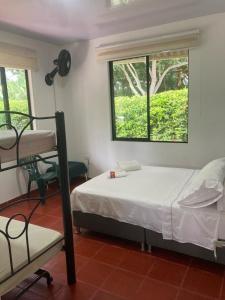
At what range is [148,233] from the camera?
239 cm

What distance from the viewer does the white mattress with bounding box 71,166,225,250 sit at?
211 cm

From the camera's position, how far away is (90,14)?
2.98 meters

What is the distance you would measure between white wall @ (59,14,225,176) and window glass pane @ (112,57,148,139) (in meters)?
0.16

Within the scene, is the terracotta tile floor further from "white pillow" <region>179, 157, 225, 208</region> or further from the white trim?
the white trim

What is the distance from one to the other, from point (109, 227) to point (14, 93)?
8.52 feet

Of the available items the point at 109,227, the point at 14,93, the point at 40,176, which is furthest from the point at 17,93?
the point at 109,227

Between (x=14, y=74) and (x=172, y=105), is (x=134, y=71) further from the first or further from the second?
(x=14, y=74)

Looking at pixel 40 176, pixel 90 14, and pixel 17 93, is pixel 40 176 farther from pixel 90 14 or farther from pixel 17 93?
pixel 90 14

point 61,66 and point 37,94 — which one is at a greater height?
point 61,66

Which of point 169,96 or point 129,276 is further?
point 169,96

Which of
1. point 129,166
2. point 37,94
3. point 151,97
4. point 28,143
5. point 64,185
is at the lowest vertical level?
point 129,166

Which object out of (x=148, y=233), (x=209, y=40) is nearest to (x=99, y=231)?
(x=148, y=233)

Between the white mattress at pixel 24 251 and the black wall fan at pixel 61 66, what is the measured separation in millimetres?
2938

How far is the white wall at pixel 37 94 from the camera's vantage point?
375 centimetres
